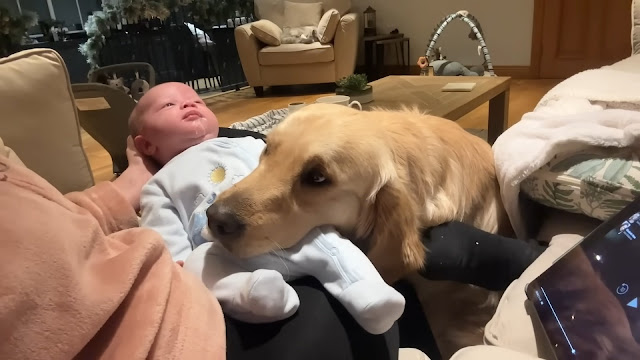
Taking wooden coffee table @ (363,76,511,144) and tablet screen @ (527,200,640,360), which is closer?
Answer: tablet screen @ (527,200,640,360)

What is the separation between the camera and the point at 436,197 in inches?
39.6

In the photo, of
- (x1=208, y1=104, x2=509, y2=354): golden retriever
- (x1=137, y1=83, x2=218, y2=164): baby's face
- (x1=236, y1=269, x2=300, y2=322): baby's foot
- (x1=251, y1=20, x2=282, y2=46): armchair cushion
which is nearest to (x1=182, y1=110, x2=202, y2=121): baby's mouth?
(x1=137, y1=83, x2=218, y2=164): baby's face

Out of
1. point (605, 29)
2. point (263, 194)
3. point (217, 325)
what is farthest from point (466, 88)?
point (605, 29)

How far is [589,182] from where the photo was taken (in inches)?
38.0

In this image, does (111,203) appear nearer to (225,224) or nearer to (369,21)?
(225,224)

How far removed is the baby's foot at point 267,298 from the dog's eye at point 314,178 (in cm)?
22

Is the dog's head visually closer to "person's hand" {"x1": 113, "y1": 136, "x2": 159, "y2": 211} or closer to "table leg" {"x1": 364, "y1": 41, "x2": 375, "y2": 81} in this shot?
"person's hand" {"x1": 113, "y1": 136, "x2": 159, "y2": 211}

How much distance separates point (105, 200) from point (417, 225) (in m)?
0.61

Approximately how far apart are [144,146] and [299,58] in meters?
3.89

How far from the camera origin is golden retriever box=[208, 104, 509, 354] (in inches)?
34.2

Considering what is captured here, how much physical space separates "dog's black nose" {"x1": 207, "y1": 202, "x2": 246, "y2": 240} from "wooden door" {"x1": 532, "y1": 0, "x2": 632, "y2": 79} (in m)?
4.90

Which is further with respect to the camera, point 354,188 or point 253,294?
point 354,188

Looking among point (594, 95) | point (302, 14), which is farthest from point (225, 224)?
point (302, 14)

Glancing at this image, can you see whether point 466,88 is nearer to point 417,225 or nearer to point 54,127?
point 417,225
